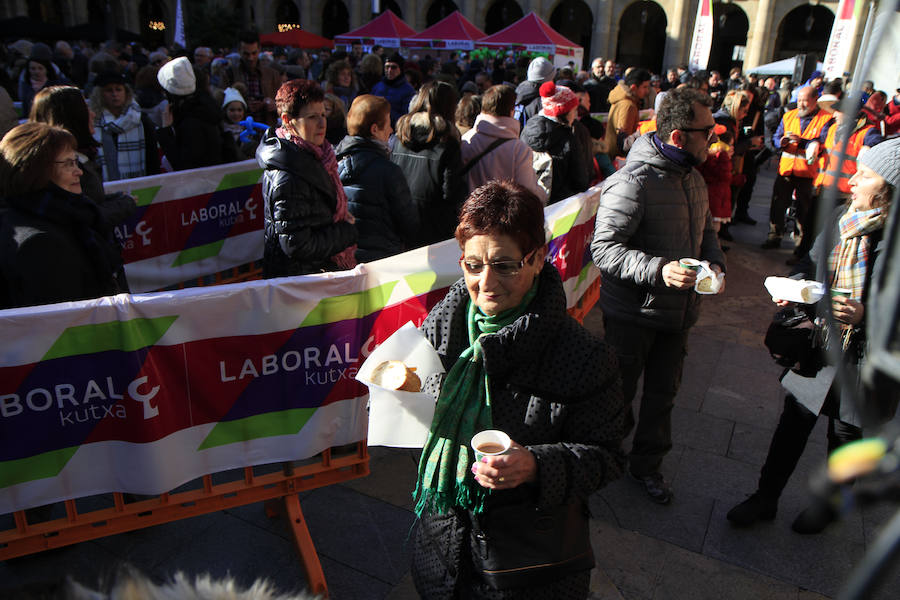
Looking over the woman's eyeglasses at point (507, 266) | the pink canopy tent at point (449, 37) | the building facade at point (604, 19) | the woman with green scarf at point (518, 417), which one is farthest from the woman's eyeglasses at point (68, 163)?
the building facade at point (604, 19)

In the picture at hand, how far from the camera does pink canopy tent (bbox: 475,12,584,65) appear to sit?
19297mm

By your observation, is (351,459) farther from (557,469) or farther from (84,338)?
(557,469)

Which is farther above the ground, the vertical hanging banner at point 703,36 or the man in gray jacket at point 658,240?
the vertical hanging banner at point 703,36

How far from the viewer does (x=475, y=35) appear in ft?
71.6

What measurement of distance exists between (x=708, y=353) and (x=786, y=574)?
2838 mm

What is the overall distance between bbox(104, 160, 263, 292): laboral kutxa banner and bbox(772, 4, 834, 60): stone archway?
3610 centimetres

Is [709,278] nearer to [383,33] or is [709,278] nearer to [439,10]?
[383,33]

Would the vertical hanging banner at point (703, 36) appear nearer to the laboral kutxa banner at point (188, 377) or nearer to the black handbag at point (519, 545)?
the laboral kutxa banner at point (188, 377)

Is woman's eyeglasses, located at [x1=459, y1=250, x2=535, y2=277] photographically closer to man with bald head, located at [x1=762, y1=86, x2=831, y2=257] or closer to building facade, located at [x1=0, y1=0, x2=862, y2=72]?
man with bald head, located at [x1=762, y1=86, x2=831, y2=257]

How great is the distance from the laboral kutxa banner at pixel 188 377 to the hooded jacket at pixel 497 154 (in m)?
→ 1.67

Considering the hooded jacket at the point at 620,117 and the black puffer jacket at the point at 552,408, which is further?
the hooded jacket at the point at 620,117

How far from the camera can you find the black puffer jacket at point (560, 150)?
5.49 m

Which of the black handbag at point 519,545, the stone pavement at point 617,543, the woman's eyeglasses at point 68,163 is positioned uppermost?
the woman's eyeglasses at point 68,163

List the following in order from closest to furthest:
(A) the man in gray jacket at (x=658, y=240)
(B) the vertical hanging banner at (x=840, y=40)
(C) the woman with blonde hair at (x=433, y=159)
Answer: (A) the man in gray jacket at (x=658, y=240) < (C) the woman with blonde hair at (x=433, y=159) < (B) the vertical hanging banner at (x=840, y=40)
